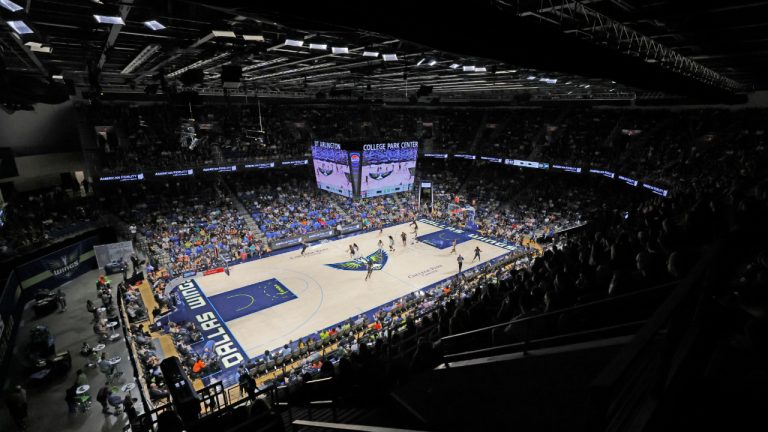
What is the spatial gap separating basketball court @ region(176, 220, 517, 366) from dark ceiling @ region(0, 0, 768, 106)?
34.2 feet

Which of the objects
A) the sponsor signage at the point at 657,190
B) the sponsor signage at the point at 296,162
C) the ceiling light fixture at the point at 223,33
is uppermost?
the ceiling light fixture at the point at 223,33

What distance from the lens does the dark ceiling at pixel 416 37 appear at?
4363 millimetres

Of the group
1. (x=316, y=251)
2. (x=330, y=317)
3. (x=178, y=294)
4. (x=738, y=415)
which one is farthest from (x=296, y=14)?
(x=316, y=251)

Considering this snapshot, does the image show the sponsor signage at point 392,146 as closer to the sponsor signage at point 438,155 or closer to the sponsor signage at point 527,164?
the sponsor signage at point 527,164

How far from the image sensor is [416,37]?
4586mm

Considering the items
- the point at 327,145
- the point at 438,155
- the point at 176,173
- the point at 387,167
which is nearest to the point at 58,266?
the point at 176,173

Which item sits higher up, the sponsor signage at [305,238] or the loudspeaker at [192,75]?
the loudspeaker at [192,75]

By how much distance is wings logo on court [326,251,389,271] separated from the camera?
23298 mm

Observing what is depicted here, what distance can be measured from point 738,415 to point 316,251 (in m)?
24.8

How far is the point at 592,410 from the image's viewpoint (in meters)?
1.55

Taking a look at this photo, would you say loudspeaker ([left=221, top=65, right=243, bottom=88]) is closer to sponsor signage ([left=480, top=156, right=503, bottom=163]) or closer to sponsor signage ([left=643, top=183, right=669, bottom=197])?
sponsor signage ([left=643, top=183, right=669, bottom=197])

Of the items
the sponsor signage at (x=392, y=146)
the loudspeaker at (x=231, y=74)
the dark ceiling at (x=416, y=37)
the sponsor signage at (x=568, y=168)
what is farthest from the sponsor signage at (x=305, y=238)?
the sponsor signage at (x=568, y=168)

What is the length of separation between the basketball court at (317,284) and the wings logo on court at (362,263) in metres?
0.06

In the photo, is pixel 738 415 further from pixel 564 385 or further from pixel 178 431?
pixel 178 431
